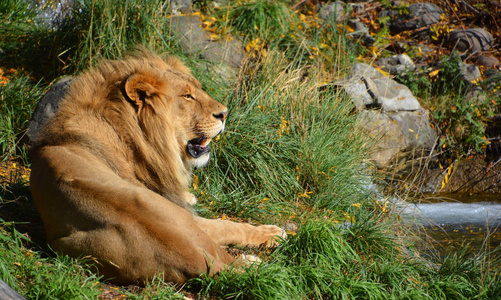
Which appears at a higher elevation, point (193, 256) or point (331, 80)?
point (193, 256)

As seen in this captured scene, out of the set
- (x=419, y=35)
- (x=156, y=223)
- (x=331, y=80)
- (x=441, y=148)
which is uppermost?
(x=156, y=223)

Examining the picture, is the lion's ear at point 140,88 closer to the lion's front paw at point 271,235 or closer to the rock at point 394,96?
the lion's front paw at point 271,235

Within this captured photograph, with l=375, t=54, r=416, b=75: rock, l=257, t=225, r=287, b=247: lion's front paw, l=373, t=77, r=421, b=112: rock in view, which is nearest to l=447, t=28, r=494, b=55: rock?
l=375, t=54, r=416, b=75: rock

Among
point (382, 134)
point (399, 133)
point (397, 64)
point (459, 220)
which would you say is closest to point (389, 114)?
point (399, 133)

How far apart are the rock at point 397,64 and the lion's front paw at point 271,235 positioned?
226 inches

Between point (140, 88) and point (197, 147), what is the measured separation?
0.69 m

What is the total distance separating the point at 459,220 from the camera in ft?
20.6

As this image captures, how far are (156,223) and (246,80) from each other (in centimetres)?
387

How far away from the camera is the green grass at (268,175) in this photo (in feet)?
10.4

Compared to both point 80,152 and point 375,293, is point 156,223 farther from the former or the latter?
point 375,293

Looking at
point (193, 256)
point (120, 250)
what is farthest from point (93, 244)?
point (193, 256)

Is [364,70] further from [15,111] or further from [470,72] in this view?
[15,111]

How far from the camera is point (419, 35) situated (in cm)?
1042

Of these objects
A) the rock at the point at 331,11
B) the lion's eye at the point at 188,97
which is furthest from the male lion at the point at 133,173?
the rock at the point at 331,11
